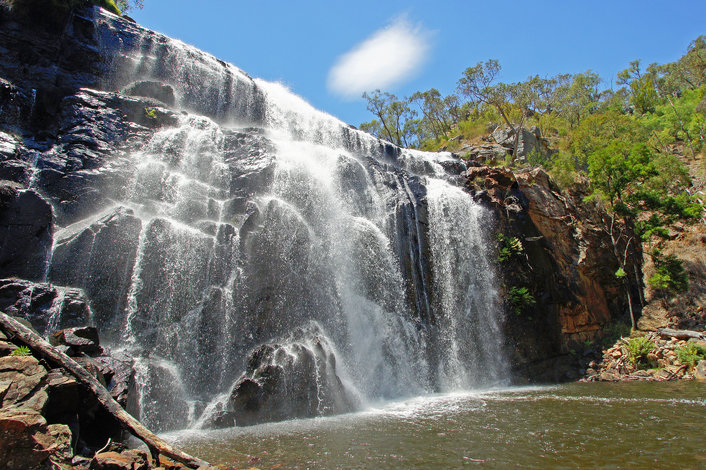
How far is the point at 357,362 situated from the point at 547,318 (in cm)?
1040

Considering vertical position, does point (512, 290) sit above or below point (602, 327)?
above

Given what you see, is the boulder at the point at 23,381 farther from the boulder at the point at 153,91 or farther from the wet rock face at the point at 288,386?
the boulder at the point at 153,91

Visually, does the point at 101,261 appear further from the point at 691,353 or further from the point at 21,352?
the point at 691,353

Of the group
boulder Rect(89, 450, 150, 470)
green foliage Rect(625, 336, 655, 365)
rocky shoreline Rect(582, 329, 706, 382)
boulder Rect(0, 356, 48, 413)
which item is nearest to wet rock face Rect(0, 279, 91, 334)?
boulder Rect(0, 356, 48, 413)

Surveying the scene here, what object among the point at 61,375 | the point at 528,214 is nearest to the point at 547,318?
the point at 528,214

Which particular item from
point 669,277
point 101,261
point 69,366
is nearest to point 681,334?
point 669,277

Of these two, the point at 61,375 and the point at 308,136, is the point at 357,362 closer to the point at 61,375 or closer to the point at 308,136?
the point at 61,375

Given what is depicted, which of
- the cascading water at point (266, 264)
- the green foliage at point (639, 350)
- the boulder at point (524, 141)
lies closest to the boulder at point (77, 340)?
the cascading water at point (266, 264)

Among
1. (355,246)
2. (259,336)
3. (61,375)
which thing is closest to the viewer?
(61,375)

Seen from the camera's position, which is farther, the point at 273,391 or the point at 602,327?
the point at 602,327

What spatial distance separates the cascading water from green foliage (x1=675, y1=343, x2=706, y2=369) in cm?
689

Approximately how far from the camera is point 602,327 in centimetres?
2012

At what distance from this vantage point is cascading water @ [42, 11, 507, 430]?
11.5 m

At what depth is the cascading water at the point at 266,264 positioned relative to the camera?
11.5 metres
